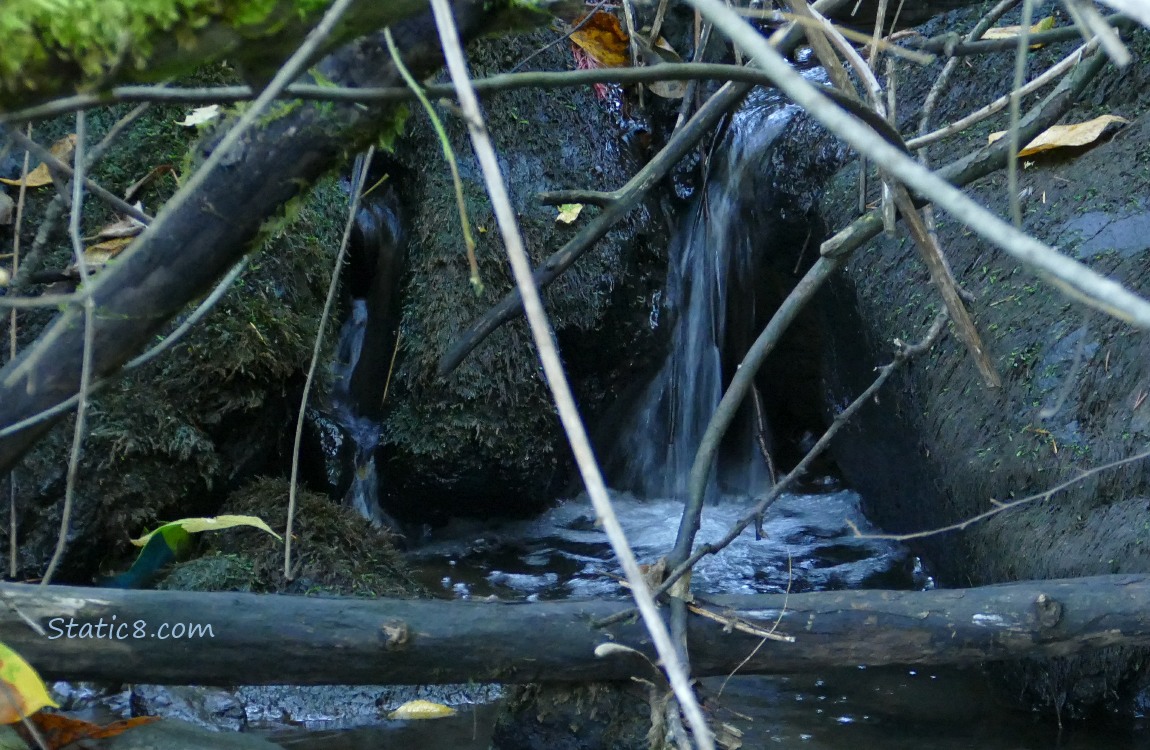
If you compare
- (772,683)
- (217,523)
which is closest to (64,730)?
(217,523)

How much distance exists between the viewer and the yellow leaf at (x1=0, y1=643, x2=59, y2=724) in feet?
5.90

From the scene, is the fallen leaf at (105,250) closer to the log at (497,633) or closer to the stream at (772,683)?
the log at (497,633)

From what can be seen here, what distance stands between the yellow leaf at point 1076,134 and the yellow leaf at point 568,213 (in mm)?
2083

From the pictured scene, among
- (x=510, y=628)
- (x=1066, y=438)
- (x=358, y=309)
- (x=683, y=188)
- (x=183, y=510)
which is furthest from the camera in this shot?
(x=683, y=188)

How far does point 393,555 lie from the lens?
404 centimetres

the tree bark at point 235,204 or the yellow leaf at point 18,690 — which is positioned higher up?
the tree bark at point 235,204

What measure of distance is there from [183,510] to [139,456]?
292mm

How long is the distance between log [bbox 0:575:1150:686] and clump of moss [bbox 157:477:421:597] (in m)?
1.27

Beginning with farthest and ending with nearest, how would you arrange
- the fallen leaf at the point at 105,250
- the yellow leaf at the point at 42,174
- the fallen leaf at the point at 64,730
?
the yellow leaf at the point at 42,174
the fallen leaf at the point at 105,250
the fallen leaf at the point at 64,730

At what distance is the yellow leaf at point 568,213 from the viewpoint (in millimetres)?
5137

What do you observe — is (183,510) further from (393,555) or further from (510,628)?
(510,628)

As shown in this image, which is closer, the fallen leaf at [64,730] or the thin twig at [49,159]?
the thin twig at [49,159]

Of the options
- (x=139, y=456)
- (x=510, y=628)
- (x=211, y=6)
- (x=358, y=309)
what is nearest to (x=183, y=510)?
(x=139, y=456)

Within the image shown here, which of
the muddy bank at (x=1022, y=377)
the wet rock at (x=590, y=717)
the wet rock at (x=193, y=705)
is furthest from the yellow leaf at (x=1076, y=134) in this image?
the wet rock at (x=193, y=705)
